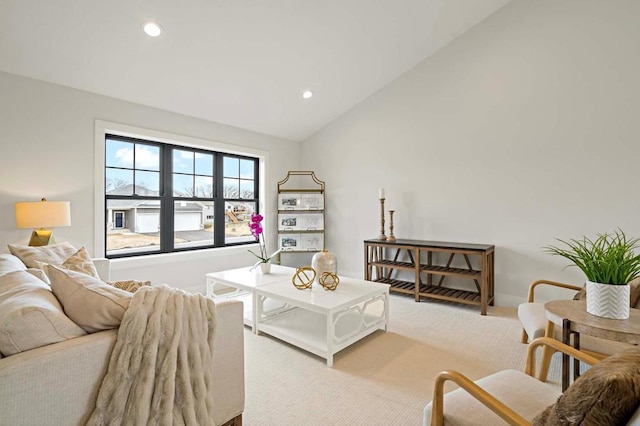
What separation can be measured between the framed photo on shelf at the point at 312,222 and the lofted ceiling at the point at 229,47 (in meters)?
1.67

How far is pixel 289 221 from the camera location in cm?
509

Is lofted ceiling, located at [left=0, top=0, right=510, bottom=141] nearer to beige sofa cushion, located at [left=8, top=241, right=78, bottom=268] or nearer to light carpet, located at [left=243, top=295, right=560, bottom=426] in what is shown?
beige sofa cushion, located at [left=8, top=241, right=78, bottom=268]

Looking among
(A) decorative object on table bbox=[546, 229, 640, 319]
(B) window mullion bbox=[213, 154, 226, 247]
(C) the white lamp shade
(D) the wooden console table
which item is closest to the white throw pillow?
(C) the white lamp shade

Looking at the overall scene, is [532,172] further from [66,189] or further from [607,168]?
[66,189]

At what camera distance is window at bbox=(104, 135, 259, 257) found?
3.61 m

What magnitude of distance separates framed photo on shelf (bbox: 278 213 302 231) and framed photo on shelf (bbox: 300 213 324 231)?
7 cm

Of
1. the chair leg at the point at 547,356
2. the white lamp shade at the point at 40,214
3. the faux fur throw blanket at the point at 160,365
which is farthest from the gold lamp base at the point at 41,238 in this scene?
the chair leg at the point at 547,356

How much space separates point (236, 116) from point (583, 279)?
4483 mm

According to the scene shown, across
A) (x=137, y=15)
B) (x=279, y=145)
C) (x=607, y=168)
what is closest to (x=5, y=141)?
(x=137, y=15)

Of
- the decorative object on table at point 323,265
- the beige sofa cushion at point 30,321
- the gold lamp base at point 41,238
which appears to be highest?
the gold lamp base at point 41,238

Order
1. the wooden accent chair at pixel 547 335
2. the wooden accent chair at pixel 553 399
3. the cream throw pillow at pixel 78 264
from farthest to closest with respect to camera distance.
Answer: the cream throw pillow at pixel 78 264 < the wooden accent chair at pixel 547 335 < the wooden accent chair at pixel 553 399

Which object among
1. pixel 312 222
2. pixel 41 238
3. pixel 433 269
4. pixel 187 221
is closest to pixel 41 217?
pixel 41 238

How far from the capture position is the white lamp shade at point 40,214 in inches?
99.7

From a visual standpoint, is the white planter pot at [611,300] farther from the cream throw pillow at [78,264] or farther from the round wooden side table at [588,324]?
the cream throw pillow at [78,264]
